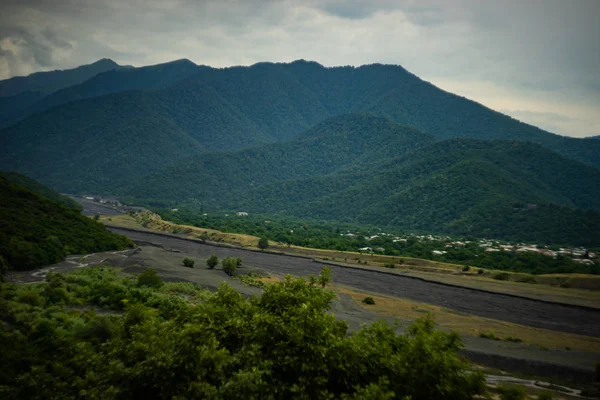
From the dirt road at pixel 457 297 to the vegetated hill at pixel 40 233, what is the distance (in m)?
19.6

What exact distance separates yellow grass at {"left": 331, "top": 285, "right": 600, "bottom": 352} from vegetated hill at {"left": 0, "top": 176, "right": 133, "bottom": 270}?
40.3 metres

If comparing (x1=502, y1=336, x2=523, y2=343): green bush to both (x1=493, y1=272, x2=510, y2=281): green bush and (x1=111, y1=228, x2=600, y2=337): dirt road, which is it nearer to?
(x1=111, y1=228, x2=600, y2=337): dirt road

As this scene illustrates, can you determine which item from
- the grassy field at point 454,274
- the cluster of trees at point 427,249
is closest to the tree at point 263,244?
the grassy field at point 454,274

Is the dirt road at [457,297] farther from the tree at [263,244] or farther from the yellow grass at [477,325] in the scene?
the tree at [263,244]

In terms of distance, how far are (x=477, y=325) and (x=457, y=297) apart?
1745 cm

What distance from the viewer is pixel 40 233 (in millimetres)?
64188

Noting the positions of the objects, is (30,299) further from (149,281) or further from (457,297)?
(457,297)

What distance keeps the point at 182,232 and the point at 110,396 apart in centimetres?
10939

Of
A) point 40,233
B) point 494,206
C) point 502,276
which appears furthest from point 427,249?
point 40,233

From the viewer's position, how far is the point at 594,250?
386 feet

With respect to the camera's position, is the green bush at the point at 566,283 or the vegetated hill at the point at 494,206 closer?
the green bush at the point at 566,283

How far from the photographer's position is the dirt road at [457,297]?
183 feet

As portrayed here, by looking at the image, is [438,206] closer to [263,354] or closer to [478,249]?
[478,249]

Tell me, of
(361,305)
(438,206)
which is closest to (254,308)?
(361,305)
